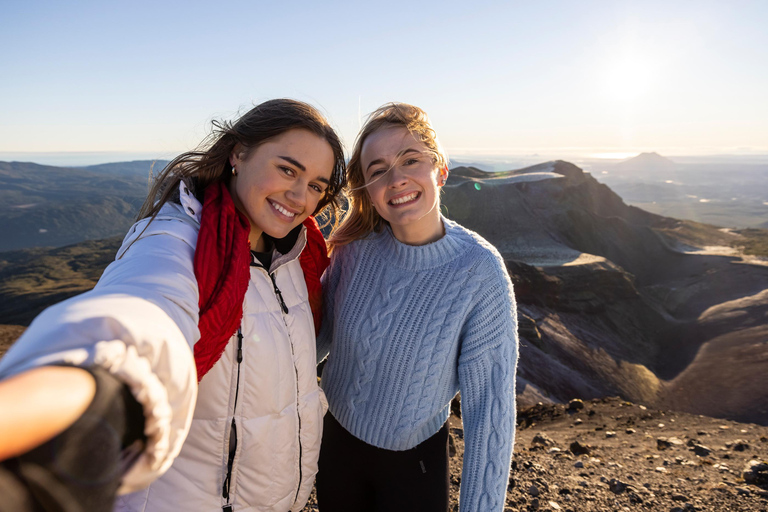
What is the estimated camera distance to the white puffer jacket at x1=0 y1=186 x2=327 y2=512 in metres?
0.72

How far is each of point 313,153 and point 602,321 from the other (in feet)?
74.1

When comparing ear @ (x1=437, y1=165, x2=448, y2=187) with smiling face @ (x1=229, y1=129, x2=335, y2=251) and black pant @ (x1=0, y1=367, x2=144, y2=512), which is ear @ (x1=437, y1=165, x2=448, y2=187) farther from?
black pant @ (x1=0, y1=367, x2=144, y2=512)

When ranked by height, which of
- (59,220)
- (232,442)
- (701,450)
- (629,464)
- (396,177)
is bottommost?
(59,220)

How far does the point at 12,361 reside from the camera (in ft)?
2.08

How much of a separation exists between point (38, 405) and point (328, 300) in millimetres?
2328

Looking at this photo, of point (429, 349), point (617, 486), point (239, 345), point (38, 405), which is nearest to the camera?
point (38, 405)

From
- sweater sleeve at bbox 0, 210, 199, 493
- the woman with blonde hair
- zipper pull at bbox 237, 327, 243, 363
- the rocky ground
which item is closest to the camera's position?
sweater sleeve at bbox 0, 210, 199, 493

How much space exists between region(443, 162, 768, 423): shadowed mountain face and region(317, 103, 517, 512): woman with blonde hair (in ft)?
27.6

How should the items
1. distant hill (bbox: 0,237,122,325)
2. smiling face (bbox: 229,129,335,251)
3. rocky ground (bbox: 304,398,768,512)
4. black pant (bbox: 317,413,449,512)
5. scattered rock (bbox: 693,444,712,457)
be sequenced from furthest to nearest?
distant hill (bbox: 0,237,122,325), scattered rock (bbox: 693,444,712,457), rocky ground (bbox: 304,398,768,512), black pant (bbox: 317,413,449,512), smiling face (bbox: 229,129,335,251)

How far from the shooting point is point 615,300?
929 inches

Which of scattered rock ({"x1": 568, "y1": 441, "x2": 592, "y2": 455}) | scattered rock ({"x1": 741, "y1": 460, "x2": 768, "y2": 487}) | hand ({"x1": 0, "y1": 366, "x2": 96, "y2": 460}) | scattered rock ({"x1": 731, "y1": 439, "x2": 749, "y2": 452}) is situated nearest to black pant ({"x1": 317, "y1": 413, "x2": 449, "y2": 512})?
hand ({"x1": 0, "y1": 366, "x2": 96, "y2": 460})

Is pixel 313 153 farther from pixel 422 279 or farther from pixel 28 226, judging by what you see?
pixel 28 226

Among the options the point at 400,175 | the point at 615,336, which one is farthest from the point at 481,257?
the point at 615,336

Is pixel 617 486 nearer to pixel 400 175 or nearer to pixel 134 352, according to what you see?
pixel 400 175
